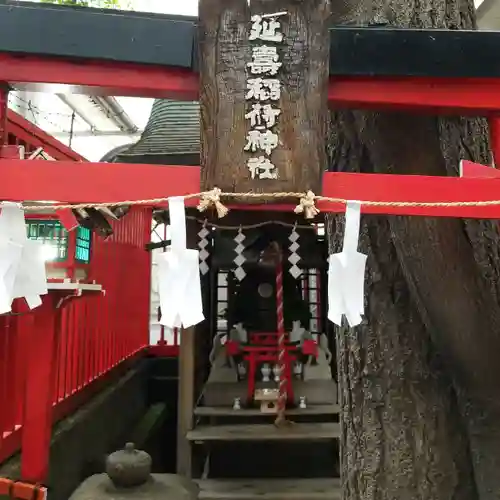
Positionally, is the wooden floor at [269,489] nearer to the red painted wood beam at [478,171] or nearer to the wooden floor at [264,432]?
the wooden floor at [264,432]

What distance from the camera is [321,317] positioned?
6.93m

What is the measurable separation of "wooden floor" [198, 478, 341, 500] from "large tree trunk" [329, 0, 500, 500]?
2165 millimetres

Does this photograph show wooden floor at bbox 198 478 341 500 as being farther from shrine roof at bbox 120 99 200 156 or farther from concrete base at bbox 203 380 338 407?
shrine roof at bbox 120 99 200 156

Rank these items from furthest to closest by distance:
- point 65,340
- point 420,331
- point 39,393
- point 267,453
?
point 267,453 → point 65,340 → point 39,393 → point 420,331

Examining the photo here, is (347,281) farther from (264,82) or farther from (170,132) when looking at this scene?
(170,132)

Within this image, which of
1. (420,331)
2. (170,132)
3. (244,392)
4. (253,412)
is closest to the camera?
(420,331)

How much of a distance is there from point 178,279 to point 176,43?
2.61 ft

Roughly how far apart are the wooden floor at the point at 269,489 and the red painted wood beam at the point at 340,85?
3.77 meters

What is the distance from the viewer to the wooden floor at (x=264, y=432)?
5156 millimetres

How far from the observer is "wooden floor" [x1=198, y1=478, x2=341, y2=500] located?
15.4 ft

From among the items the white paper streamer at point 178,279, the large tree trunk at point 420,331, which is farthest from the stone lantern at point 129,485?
the white paper streamer at point 178,279

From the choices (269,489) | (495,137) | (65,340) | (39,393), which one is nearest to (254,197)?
(495,137)

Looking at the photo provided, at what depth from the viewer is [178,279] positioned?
67.2 inches

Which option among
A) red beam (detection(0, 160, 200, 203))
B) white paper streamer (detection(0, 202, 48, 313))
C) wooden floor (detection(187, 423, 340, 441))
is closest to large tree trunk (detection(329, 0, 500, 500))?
red beam (detection(0, 160, 200, 203))
